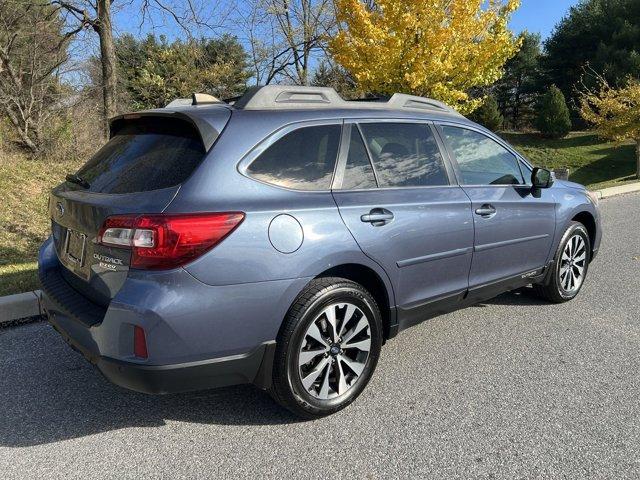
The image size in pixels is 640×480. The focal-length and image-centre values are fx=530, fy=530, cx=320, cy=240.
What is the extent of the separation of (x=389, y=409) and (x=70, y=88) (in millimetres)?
13153

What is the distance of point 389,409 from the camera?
3.02 meters

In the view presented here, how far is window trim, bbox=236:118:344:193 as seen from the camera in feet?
8.73

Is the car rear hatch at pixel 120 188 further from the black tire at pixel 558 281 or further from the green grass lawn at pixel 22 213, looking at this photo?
the black tire at pixel 558 281

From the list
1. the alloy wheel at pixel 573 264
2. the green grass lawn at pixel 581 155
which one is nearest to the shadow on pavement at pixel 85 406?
the alloy wheel at pixel 573 264

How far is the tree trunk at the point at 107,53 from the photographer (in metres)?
11.0

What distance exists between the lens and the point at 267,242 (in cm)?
256

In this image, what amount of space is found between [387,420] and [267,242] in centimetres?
121

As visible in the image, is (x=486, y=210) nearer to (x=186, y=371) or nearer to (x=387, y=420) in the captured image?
(x=387, y=420)

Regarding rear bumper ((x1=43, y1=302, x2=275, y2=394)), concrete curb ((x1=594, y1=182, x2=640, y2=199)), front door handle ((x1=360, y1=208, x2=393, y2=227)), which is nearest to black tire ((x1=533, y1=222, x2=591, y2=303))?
front door handle ((x1=360, y1=208, x2=393, y2=227))

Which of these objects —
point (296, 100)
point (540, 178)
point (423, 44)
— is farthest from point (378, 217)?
point (423, 44)

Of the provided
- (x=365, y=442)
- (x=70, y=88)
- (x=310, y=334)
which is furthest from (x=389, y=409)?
(x=70, y=88)

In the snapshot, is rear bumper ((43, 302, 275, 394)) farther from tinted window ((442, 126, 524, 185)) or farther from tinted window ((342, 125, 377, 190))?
tinted window ((442, 126, 524, 185))

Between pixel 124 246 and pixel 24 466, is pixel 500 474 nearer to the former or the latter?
pixel 124 246

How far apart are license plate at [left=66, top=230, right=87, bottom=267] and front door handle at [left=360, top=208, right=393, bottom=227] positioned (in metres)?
1.50
